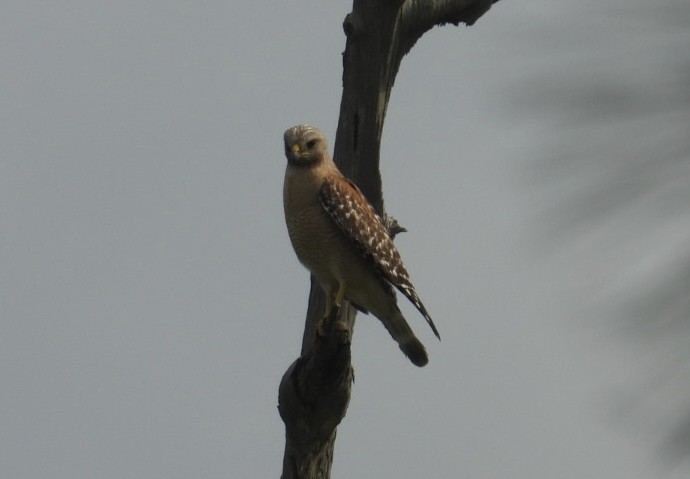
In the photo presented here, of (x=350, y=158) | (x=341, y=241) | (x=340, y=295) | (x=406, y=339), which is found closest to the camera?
(x=350, y=158)

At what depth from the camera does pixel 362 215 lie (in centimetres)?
662

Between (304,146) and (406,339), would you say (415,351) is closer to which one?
(406,339)

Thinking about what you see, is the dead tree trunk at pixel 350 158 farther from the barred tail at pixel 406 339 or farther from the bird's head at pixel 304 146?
the bird's head at pixel 304 146

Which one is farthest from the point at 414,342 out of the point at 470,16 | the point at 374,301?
the point at 470,16

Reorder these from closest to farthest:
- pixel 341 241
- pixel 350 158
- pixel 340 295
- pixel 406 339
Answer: pixel 350 158
pixel 340 295
pixel 341 241
pixel 406 339

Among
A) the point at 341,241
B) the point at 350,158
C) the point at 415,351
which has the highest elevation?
the point at 341,241

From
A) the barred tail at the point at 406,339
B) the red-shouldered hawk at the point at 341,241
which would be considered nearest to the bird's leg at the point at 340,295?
the red-shouldered hawk at the point at 341,241

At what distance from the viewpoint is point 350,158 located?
595 centimetres

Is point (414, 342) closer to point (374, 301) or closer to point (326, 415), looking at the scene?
point (374, 301)

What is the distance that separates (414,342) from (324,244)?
0.80 m

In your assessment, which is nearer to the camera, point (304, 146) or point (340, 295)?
point (340, 295)

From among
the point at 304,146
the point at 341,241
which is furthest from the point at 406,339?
the point at 304,146

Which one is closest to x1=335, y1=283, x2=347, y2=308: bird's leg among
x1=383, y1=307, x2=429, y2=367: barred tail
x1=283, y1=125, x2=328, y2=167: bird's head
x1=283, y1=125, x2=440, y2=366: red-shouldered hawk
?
x1=283, y1=125, x2=440, y2=366: red-shouldered hawk

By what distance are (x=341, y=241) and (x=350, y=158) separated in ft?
3.20
